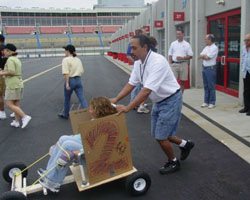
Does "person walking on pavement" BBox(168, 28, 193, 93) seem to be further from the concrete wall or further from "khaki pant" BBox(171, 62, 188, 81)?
the concrete wall

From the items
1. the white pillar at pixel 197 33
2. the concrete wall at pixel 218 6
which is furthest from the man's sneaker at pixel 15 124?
the white pillar at pixel 197 33

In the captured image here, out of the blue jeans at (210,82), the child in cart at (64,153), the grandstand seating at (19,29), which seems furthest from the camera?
the grandstand seating at (19,29)

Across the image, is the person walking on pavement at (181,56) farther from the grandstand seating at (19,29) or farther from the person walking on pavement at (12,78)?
the grandstand seating at (19,29)

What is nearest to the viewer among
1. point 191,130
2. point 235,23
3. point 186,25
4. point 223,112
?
point 191,130

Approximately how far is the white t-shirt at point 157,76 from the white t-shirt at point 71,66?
3.79 meters

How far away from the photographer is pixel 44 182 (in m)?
4.31

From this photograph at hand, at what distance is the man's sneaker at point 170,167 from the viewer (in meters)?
4.98

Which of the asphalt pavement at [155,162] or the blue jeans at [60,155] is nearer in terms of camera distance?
the blue jeans at [60,155]

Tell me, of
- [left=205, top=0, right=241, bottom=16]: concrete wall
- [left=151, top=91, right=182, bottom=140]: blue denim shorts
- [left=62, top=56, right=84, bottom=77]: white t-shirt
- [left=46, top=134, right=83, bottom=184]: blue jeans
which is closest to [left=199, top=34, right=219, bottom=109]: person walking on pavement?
[left=205, top=0, right=241, bottom=16]: concrete wall

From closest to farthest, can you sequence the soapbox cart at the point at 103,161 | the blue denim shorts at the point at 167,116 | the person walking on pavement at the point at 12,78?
the soapbox cart at the point at 103,161, the blue denim shorts at the point at 167,116, the person walking on pavement at the point at 12,78

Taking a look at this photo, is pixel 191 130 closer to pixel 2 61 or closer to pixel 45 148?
pixel 45 148

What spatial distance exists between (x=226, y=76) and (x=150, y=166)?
21.7 ft

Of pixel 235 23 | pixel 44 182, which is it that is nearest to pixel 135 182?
pixel 44 182

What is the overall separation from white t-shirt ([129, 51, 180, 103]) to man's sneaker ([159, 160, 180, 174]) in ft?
2.96
